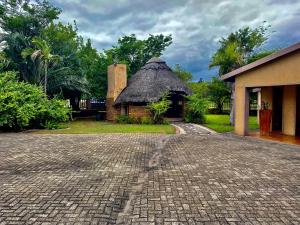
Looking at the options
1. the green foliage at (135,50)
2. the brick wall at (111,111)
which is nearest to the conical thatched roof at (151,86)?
the brick wall at (111,111)

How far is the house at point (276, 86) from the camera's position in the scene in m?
11.3

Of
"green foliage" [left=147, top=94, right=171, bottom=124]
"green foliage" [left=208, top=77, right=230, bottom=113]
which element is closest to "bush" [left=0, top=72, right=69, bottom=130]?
"green foliage" [left=147, top=94, right=171, bottom=124]

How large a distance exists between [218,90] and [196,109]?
10299 millimetres

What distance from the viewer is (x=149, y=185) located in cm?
593

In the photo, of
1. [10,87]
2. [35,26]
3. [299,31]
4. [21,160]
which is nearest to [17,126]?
[10,87]

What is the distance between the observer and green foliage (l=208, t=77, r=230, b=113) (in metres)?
30.4

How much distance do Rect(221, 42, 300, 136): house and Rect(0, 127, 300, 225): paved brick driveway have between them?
3.31 m

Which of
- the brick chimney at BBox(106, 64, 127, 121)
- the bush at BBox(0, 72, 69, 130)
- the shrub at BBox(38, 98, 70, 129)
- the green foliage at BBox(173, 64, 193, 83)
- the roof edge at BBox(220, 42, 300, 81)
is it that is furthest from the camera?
the green foliage at BBox(173, 64, 193, 83)

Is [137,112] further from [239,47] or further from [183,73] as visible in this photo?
[183,73]

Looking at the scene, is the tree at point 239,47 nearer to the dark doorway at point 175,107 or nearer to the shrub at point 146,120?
the dark doorway at point 175,107

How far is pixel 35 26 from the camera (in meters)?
24.4

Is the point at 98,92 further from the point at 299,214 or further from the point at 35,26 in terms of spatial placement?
the point at 299,214

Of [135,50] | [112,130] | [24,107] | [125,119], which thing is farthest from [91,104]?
[24,107]

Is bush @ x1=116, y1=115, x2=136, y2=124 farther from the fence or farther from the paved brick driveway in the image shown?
the paved brick driveway
